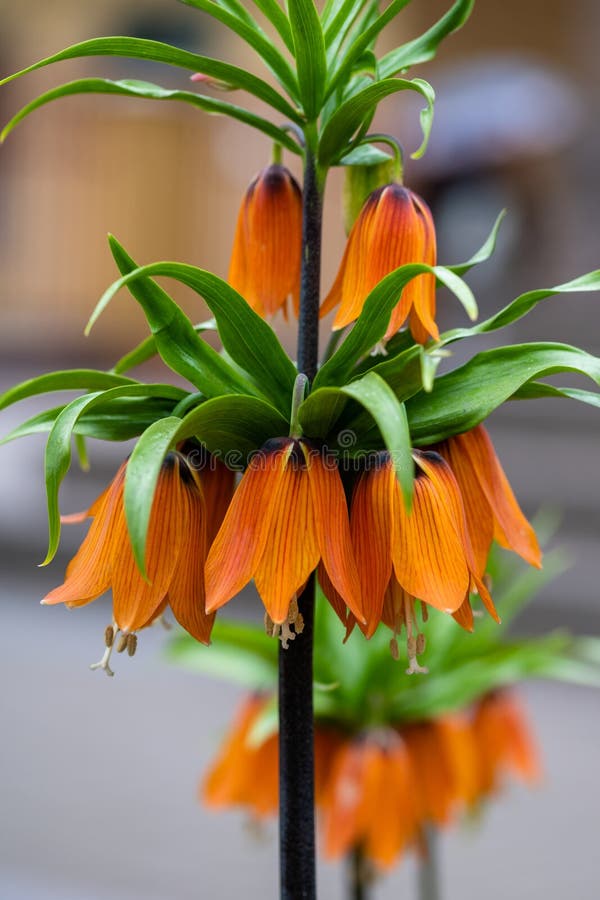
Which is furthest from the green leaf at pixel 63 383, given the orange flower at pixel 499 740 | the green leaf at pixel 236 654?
the orange flower at pixel 499 740

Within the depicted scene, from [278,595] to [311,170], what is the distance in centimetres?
19

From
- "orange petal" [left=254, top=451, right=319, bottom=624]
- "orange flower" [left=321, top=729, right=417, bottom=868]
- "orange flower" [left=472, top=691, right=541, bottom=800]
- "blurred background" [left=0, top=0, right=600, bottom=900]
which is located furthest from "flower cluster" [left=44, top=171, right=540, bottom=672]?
"blurred background" [left=0, top=0, right=600, bottom=900]

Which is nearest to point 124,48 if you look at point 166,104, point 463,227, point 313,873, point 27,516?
point 313,873

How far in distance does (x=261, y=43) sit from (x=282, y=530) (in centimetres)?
21

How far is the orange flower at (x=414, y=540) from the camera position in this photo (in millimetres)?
407

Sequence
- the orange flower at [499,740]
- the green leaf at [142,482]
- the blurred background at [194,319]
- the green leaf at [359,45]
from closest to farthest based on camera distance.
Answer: the green leaf at [142,482], the green leaf at [359,45], the orange flower at [499,740], the blurred background at [194,319]

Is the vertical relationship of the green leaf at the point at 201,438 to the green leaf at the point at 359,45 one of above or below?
below

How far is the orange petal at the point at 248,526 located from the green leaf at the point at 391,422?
0.20 ft

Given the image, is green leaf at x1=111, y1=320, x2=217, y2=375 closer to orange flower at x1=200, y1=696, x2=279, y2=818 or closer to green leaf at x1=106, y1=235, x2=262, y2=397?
green leaf at x1=106, y1=235, x2=262, y2=397

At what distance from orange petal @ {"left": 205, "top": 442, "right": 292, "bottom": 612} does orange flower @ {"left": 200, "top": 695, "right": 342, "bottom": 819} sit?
322mm

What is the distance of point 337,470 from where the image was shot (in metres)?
0.42

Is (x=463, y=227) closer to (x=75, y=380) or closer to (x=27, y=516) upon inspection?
(x=27, y=516)

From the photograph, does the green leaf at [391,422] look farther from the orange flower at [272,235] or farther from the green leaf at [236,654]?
the green leaf at [236,654]

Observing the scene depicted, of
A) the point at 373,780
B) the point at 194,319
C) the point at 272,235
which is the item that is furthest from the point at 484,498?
the point at 194,319
